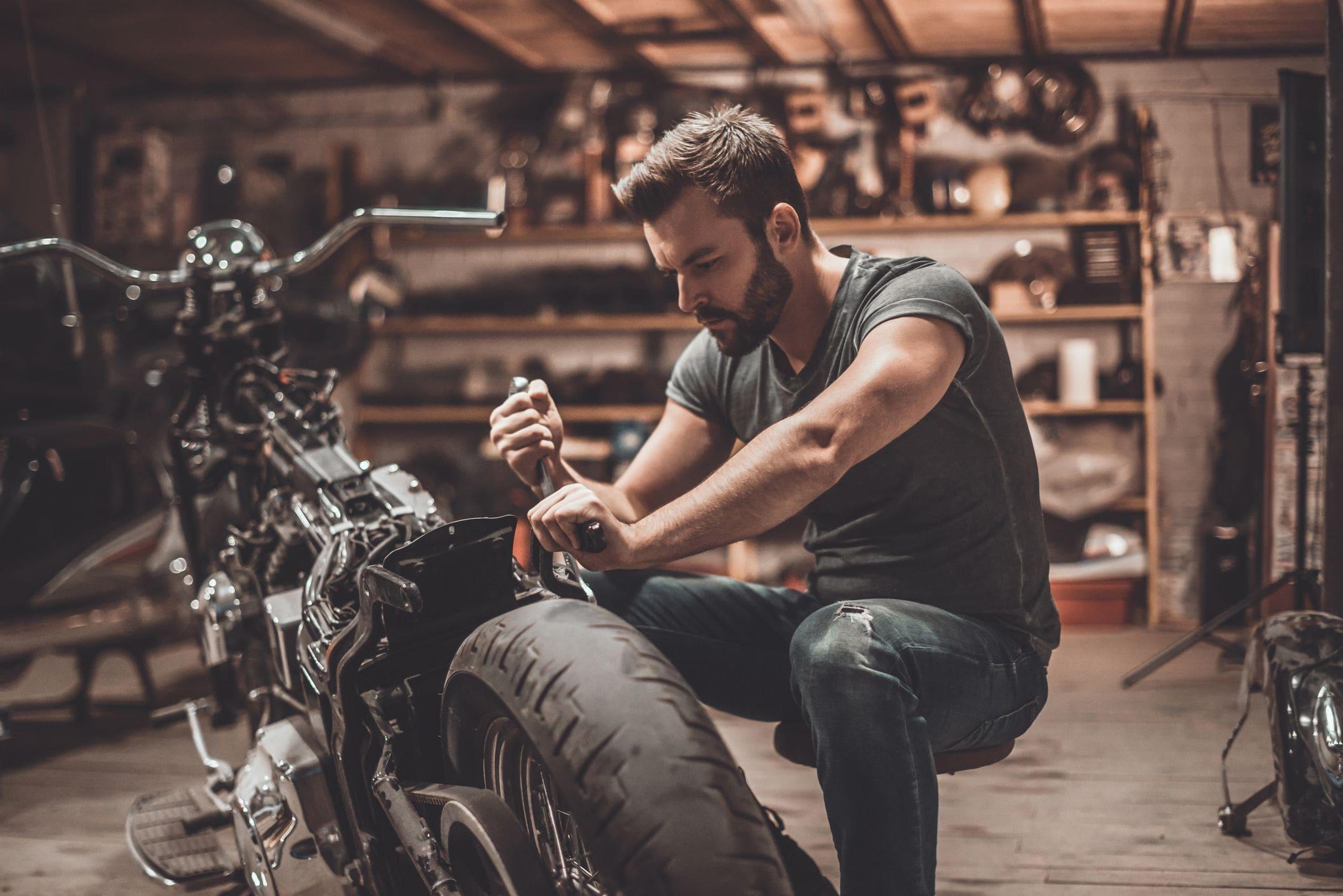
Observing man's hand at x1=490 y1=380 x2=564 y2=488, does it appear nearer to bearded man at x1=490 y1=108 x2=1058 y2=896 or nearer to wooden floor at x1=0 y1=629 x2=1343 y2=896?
bearded man at x1=490 y1=108 x2=1058 y2=896

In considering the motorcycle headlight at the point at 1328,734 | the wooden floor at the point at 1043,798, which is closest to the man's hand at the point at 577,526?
the wooden floor at the point at 1043,798

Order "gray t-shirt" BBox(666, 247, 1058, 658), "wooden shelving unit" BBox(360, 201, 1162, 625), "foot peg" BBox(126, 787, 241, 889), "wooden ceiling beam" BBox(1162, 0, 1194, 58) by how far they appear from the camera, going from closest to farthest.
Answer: "gray t-shirt" BBox(666, 247, 1058, 658), "foot peg" BBox(126, 787, 241, 889), "wooden ceiling beam" BBox(1162, 0, 1194, 58), "wooden shelving unit" BBox(360, 201, 1162, 625)

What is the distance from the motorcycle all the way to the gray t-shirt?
1.38ft

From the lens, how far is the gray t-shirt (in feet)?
4.42

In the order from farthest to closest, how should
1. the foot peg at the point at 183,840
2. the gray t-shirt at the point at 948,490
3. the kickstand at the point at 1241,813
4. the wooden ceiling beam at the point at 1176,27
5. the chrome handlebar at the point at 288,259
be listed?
the wooden ceiling beam at the point at 1176,27 → the kickstand at the point at 1241,813 → the foot peg at the point at 183,840 → the chrome handlebar at the point at 288,259 → the gray t-shirt at the point at 948,490

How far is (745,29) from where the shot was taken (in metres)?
4.42

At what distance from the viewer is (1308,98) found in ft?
7.98

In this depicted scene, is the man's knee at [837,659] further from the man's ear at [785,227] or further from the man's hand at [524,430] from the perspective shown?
the man's ear at [785,227]

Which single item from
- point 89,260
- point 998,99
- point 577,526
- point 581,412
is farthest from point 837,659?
point 998,99

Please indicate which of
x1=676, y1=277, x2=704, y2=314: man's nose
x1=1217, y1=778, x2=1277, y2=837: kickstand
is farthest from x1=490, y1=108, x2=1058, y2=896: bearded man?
x1=1217, y1=778, x2=1277, y2=837: kickstand

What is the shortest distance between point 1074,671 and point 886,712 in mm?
2676

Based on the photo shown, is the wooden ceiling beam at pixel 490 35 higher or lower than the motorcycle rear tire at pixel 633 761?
higher

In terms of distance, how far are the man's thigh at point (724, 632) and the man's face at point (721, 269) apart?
1.19 feet

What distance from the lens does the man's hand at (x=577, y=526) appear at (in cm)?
114
